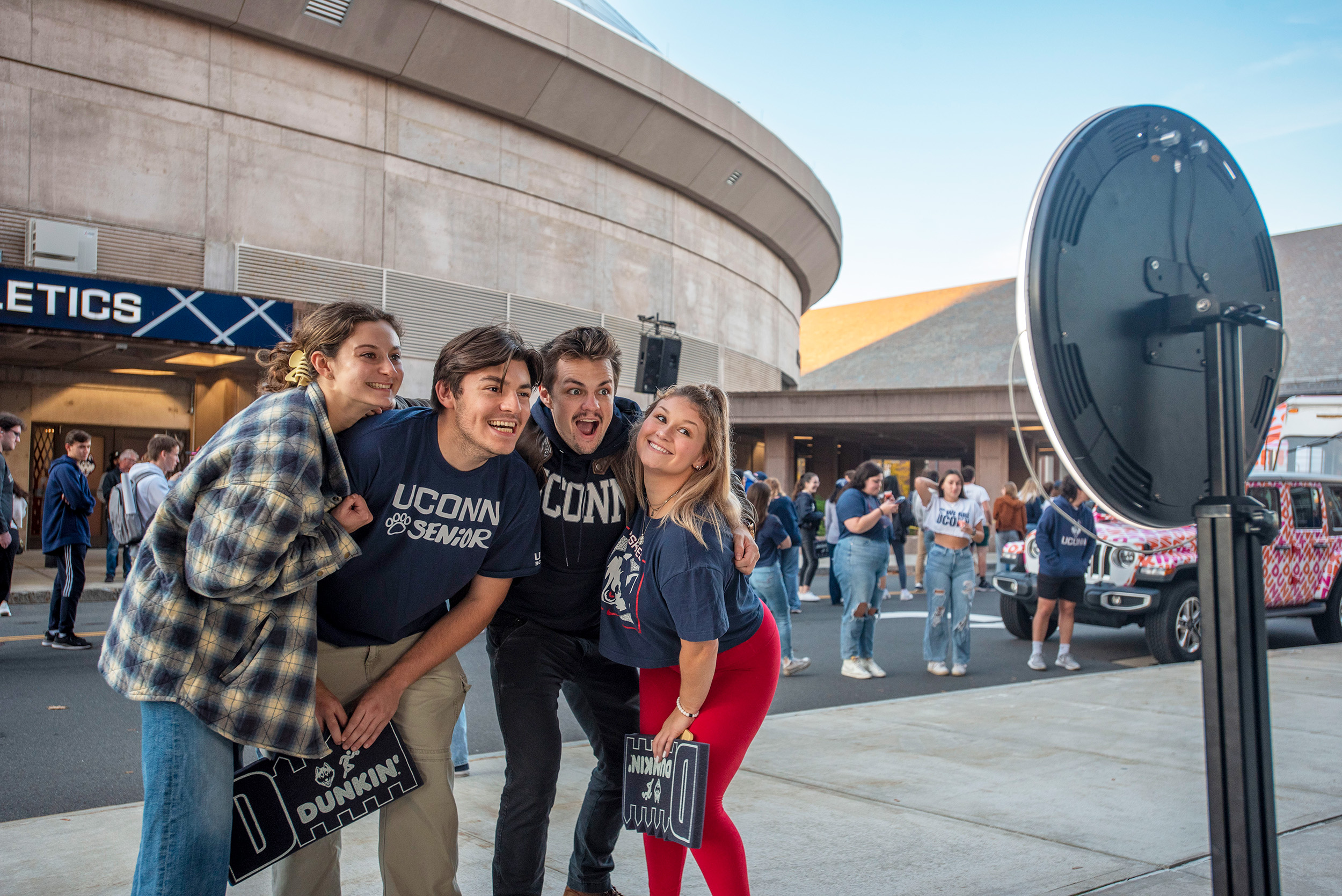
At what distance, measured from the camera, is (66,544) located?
9.01m

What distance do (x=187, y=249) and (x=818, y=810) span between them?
1695cm

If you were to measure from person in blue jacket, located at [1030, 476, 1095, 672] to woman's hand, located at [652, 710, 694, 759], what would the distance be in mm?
6980

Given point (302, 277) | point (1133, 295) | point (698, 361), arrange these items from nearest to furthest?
point (1133, 295), point (302, 277), point (698, 361)

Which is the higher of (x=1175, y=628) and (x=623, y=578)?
(x=623, y=578)

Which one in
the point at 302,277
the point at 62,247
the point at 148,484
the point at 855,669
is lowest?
the point at 855,669

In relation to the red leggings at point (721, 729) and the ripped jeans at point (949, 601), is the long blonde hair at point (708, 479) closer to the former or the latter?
the red leggings at point (721, 729)

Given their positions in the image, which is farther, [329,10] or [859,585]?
[329,10]

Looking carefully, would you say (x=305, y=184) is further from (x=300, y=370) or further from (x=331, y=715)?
(x=331, y=715)

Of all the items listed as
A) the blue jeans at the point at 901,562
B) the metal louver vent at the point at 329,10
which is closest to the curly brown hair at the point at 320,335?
the blue jeans at the point at 901,562

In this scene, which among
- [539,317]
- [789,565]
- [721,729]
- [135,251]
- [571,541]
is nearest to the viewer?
[721,729]

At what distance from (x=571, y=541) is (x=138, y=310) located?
16.4 m

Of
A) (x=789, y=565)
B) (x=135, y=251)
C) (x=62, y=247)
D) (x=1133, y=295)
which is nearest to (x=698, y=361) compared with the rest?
(x=135, y=251)

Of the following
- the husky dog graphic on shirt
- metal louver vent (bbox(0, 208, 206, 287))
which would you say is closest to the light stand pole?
the husky dog graphic on shirt

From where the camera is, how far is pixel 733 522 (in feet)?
9.90
